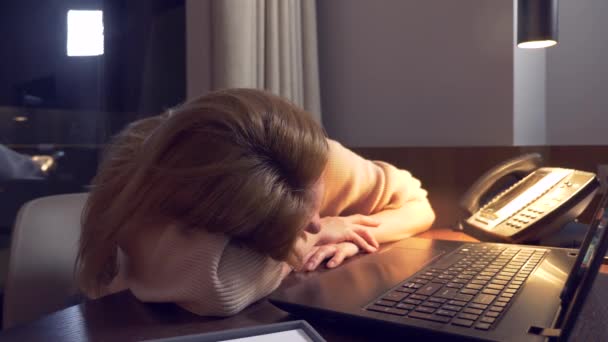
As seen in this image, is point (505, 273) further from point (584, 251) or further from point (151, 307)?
point (151, 307)

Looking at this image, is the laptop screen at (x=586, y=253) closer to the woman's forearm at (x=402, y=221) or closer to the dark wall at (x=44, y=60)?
the woman's forearm at (x=402, y=221)

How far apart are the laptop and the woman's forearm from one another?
0.50 ft

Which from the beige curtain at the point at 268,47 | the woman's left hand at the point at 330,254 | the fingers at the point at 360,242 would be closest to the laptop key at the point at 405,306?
the woman's left hand at the point at 330,254

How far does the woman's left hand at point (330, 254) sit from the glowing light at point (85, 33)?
0.99 meters

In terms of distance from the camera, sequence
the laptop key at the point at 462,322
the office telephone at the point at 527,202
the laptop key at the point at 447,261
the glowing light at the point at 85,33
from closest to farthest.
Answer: the laptop key at the point at 462,322
the laptop key at the point at 447,261
the office telephone at the point at 527,202
the glowing light at the point at 85,33

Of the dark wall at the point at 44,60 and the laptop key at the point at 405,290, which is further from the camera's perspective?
the dark wall at the point at 44,60

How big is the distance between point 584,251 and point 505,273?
108mm

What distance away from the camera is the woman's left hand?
A: 763 mm

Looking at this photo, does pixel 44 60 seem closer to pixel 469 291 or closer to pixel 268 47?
pixel 268 47

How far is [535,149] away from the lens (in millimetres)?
1356

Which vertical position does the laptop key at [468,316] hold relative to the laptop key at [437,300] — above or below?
above

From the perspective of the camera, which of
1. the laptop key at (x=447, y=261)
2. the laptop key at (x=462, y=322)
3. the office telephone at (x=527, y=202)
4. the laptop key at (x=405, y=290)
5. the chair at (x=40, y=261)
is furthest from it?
the office telephone at (x=527, y=202)

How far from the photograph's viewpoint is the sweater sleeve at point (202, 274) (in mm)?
561

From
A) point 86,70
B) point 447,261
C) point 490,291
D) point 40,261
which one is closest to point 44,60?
point 86,70
